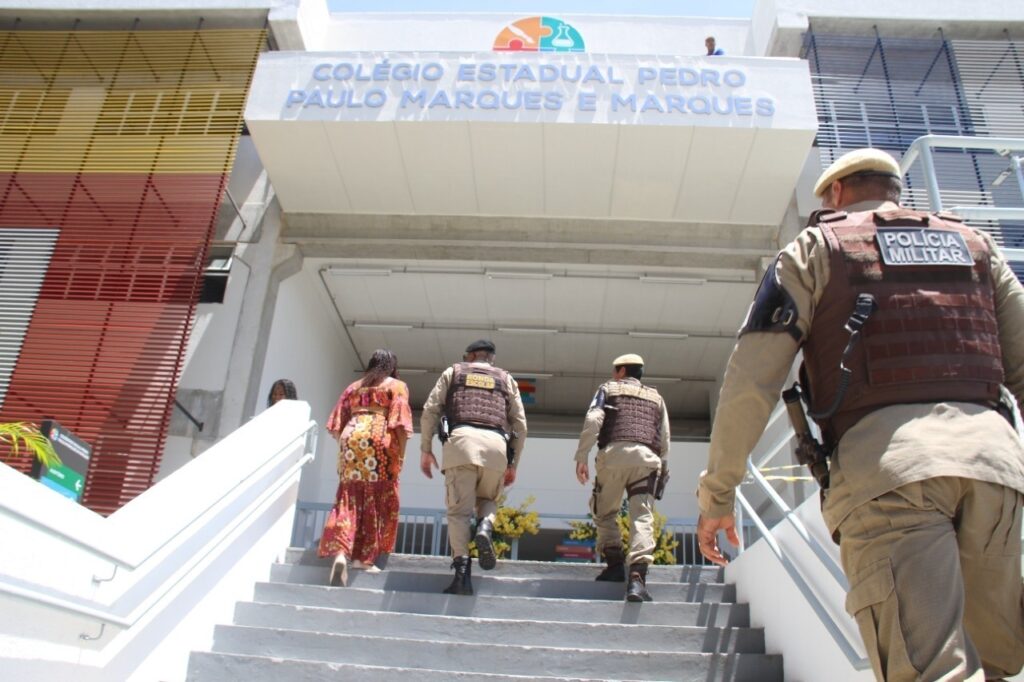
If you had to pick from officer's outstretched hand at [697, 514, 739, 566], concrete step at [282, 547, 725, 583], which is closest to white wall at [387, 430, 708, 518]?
concrete step at [282, 547, 725, 583]

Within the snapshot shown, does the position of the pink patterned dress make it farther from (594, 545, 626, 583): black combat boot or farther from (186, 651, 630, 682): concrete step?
(594, 545, 626, 583): black combat boot

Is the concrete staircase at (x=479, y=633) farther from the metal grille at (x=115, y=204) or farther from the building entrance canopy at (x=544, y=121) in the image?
the building entrance canopy at (x=544, y=121)

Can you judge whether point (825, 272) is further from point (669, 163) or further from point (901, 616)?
point (669, 163)

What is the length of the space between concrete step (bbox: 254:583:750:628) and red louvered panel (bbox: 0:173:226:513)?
13.0ft

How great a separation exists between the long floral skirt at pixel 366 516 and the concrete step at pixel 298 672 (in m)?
1.38

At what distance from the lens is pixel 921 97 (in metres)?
10.2

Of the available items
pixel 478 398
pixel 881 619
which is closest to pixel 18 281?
pixel 478 398

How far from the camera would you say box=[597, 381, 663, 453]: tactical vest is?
5781mm

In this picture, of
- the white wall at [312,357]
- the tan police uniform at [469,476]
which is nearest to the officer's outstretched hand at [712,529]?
the tan police uniform at [469,476]

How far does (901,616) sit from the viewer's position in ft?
5.77

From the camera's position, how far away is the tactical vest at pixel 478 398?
558cm

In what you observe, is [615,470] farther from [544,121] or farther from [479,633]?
[544,121]

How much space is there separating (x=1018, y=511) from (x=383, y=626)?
3553mm

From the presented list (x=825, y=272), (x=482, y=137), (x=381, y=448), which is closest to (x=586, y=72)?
(x=482, y=137)
